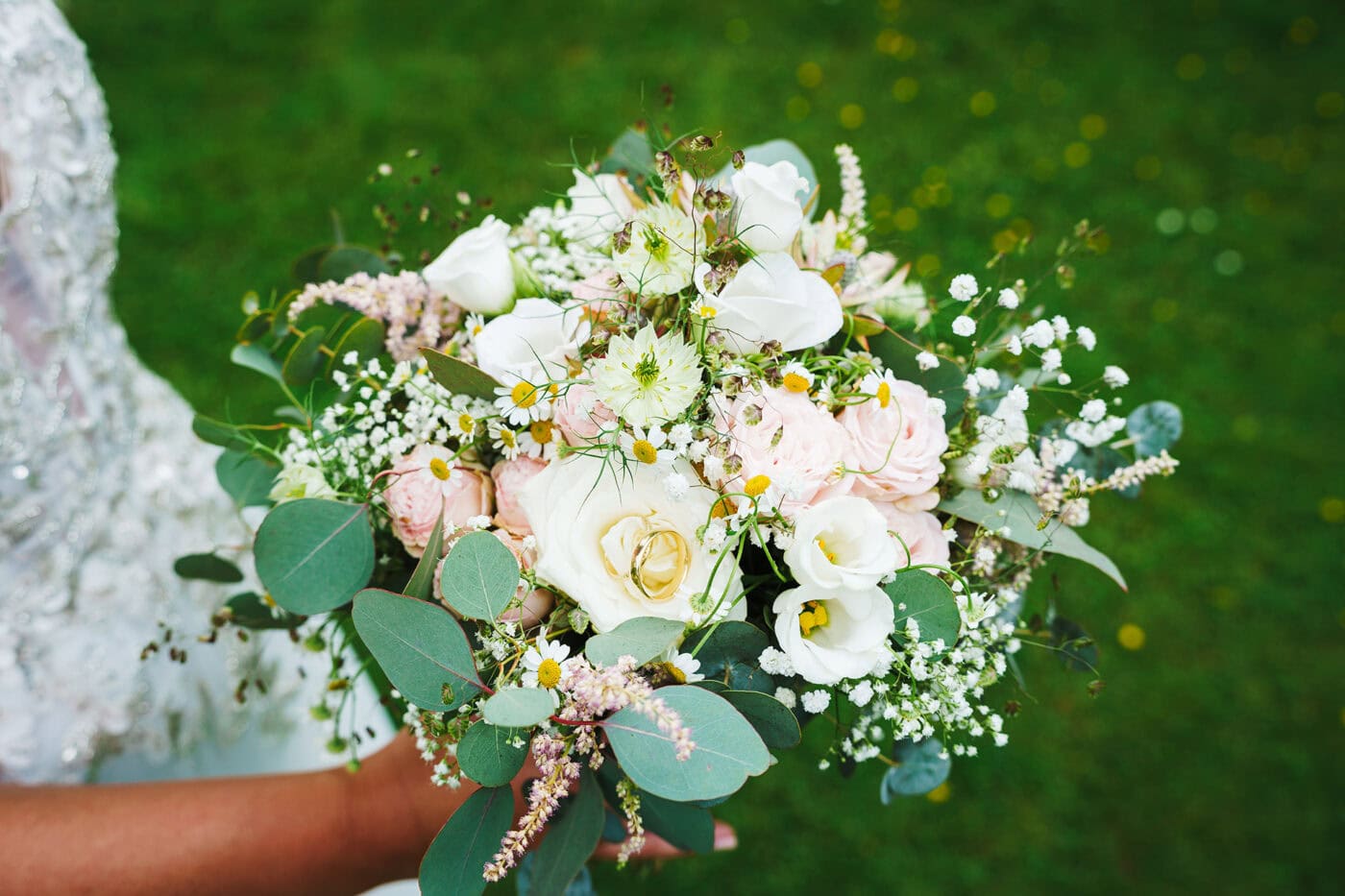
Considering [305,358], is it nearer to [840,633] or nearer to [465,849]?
[465,849]

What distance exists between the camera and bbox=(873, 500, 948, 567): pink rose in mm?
987

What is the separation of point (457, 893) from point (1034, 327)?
0.80m

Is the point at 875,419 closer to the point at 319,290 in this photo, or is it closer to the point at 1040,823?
the point at 319,290

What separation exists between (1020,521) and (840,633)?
249 mm

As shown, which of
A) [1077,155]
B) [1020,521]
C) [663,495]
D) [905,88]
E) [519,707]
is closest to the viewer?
[519,707]

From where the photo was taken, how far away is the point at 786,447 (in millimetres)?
908

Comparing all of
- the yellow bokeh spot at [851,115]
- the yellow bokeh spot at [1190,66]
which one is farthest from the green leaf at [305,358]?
the yellow bokeh spot at [1190,66]

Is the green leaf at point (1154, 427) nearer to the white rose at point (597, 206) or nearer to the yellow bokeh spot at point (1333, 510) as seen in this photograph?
the white rose at point (597, 206)

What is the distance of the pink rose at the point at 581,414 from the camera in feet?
3.05

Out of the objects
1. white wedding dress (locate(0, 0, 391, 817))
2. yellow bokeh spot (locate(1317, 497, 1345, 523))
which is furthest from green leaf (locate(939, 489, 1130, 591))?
yellow bokeh spot (locate(1317, 497, 1345, 523))

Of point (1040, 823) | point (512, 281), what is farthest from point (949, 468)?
point (1040, 823)

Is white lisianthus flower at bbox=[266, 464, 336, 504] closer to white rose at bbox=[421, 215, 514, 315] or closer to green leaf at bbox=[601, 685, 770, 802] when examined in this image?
white rose at bbox=[421, 215, 514, 315]

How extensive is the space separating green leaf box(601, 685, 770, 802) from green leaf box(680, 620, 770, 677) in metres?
0.07

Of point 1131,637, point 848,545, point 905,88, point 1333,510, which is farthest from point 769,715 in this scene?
point 905,88
